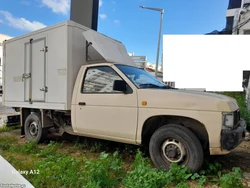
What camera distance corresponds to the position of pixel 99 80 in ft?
15.0

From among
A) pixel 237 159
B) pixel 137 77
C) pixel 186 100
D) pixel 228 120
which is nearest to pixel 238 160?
pixel 237 159

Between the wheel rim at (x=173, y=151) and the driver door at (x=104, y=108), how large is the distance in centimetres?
64

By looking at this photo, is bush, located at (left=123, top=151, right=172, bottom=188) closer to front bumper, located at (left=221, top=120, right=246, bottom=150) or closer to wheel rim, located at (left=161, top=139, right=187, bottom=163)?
wheel rim, located at (left=161, top=139, right=187, bottom=163)

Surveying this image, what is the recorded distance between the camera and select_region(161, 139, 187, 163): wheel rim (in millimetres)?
3547

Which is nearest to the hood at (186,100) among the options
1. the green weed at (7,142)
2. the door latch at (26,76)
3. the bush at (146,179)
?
the bush at (146,179)

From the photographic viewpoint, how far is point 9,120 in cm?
729

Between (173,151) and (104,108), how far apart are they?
157cm

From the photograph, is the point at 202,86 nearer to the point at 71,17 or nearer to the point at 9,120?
the point at 71,17

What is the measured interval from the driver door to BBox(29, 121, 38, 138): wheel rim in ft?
5.77

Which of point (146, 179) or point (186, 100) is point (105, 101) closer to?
point (186, 100)

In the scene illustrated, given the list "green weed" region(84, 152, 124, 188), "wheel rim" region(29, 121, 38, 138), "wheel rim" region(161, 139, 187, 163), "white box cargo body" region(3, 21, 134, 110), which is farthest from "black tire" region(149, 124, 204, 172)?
"wheel rim" region(29, 121, 38, 138)

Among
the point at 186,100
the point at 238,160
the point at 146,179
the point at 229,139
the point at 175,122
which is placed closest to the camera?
the point at 146,179

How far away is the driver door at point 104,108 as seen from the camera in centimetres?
405

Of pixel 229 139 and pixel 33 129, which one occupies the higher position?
pixel 229 139
